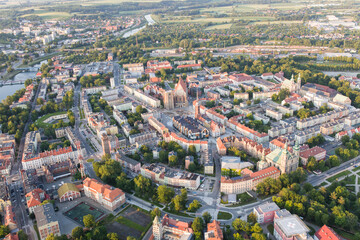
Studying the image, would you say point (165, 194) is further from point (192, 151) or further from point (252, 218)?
point (192, 151)

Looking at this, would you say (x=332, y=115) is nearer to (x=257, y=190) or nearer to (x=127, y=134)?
(x=257, y=190)

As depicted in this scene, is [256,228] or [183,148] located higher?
[256,228]

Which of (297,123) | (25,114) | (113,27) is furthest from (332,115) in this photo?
(113,27)

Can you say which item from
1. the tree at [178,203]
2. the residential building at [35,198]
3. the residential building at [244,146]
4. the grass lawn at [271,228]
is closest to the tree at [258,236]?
the grass lawn at [271,228]

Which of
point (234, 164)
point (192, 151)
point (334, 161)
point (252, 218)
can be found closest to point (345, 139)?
point (334, 161)

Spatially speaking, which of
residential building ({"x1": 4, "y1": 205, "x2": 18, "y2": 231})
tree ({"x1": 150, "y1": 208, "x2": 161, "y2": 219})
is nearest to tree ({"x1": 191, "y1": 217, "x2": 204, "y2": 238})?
tree ({"x1": 150, "y1": 208, "x2": 161, "y2": 219})

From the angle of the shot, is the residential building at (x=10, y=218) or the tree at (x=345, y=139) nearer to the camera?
the residential building at (x=10, y=218)

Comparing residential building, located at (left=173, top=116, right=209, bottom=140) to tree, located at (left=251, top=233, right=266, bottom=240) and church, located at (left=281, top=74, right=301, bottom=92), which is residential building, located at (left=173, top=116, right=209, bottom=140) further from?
church, located at (left=281, top=74, right=301, bottom=92)

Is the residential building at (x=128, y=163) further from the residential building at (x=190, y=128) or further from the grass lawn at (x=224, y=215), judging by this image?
the grass lawn at (x=224, y=215)
